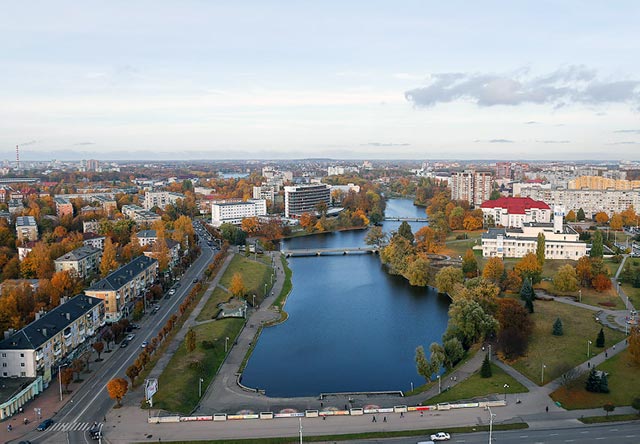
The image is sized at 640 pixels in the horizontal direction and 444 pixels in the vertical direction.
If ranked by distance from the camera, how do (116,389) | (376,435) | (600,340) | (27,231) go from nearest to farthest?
(376,435) < (116,389) < (600,340) < (27,231)

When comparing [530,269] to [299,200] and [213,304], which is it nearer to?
[213,304]

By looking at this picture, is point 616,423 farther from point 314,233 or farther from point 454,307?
point 314,233

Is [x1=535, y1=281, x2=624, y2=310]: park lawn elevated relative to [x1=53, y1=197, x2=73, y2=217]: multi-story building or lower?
lower

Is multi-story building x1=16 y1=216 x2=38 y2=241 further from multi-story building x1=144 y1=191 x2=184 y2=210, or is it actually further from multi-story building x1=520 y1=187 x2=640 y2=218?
multi-story building x1=520 y1=187 x2=640 y2=218

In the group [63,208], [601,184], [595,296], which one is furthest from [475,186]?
→ [63,208]

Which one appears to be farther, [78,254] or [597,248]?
[597,248]

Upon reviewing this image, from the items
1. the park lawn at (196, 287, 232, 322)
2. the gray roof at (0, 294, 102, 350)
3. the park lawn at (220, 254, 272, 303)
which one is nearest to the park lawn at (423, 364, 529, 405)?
the park lawn at (196, 287, 232, 322)

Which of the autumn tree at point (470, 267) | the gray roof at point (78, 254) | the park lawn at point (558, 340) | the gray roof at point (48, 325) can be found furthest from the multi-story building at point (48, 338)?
the autumn tree at point (470, 267)

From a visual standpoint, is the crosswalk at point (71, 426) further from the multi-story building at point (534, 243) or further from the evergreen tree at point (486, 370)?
the multi-story building at point (534, 243)
